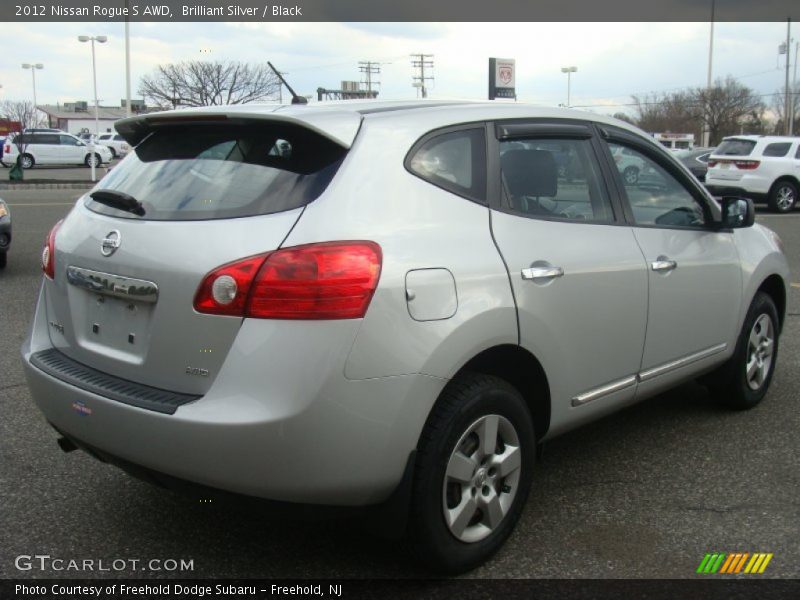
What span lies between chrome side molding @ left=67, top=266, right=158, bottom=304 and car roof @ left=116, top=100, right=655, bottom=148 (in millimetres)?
661

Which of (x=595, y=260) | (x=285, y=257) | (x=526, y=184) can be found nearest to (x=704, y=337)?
(x=595, y=260)

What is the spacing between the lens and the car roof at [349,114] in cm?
277

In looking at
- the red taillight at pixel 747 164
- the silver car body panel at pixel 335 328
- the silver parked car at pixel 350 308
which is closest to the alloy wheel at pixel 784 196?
the red taillight at pixel 747 164

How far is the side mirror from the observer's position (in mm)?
4266

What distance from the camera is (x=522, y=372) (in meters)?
3.16

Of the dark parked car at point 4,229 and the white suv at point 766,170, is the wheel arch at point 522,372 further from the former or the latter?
the white suv at point 766,170

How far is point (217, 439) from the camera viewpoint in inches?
96.3

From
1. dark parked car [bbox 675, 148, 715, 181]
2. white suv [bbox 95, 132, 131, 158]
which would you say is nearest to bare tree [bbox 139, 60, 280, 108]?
white suv [bbox 95, 132, 131, 158]

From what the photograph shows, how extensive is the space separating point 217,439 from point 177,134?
1297mm

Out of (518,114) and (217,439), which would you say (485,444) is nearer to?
(217,439)

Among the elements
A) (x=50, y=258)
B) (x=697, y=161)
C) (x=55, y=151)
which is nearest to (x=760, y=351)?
(x=50, y=258)

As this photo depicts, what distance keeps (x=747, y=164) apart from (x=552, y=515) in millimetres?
17755
